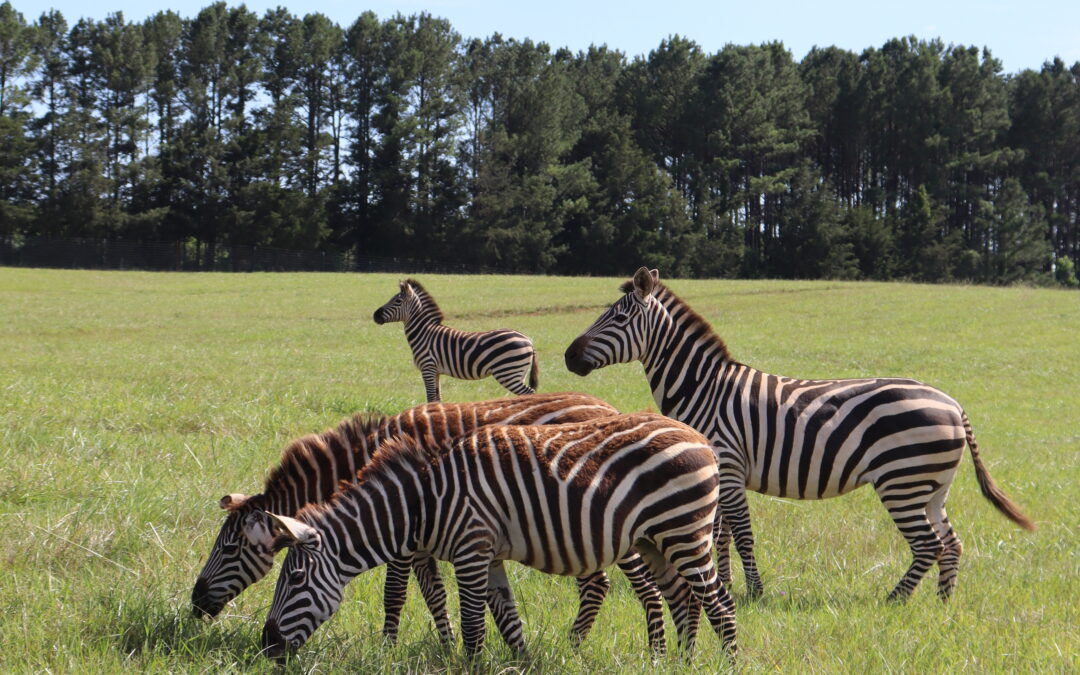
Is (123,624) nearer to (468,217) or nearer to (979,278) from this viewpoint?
(468,217)

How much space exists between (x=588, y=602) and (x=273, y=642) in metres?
1.90

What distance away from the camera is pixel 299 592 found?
14.9 feet

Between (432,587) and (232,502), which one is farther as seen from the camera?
(432,587)

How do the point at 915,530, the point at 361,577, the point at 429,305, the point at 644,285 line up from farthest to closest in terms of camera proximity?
the point at 429,305 → the point at 644,285 → the point at 915,530 → the point at 361,577

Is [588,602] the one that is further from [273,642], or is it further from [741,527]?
[741,527]

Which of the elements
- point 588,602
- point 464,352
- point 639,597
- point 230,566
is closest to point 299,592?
point 230,566

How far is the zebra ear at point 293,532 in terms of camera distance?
445 cm

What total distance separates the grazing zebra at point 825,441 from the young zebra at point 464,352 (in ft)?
27.8

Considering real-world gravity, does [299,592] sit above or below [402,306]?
below

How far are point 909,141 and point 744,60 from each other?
19767 mm

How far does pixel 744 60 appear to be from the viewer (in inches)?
3666

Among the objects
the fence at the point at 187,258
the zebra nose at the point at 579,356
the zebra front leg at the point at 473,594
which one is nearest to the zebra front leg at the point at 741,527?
the zebra nose at the point at 579,356

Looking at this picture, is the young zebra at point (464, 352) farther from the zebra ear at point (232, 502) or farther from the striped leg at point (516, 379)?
the zebra ear at point (232, 502)

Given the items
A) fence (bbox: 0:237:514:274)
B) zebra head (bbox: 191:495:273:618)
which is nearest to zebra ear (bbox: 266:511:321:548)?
zebra head (bbox: 191:495:273:618)
